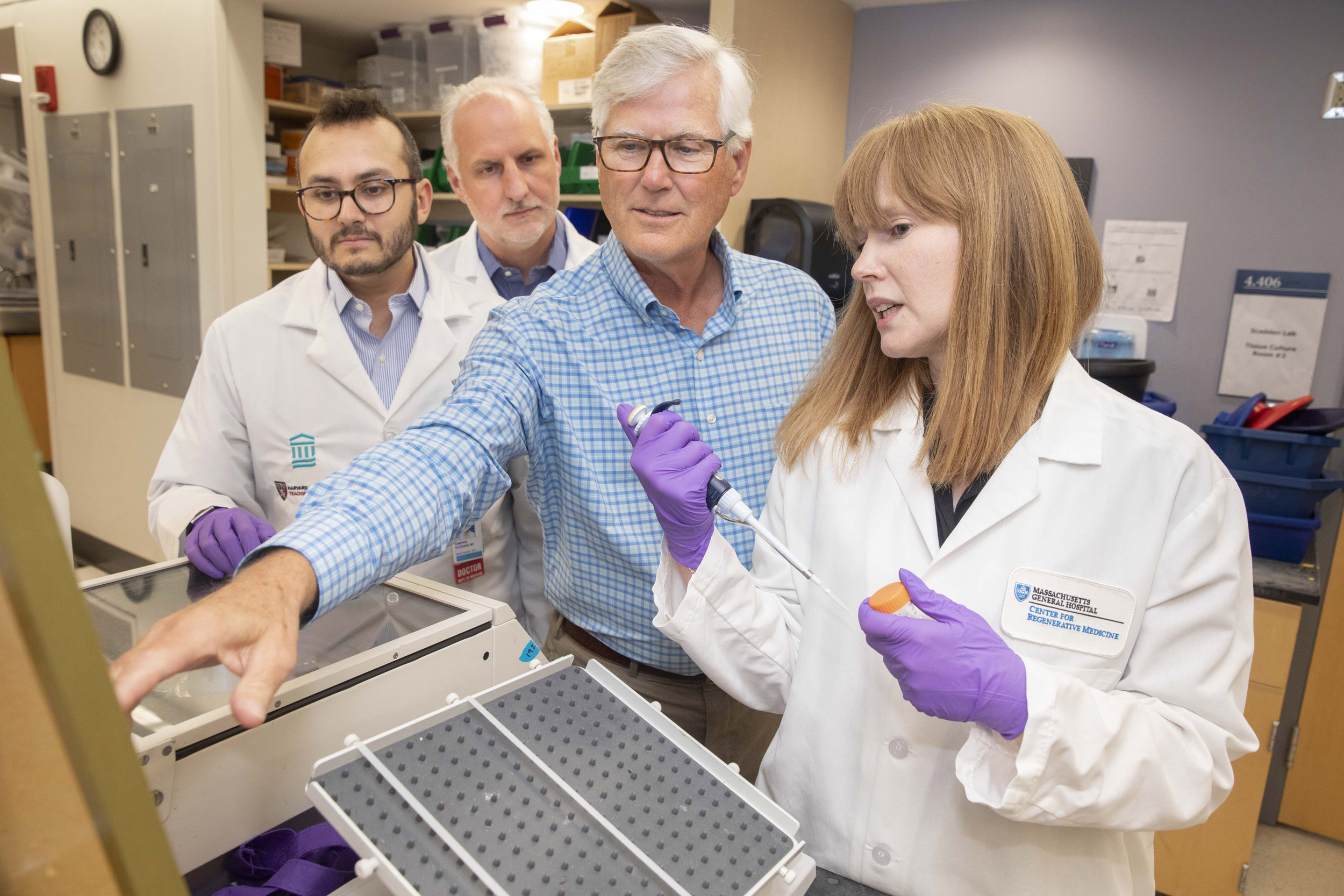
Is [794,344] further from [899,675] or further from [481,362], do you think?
[899,675]

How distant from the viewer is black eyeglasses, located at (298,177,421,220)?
1636mm

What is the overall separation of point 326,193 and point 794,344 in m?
0.97

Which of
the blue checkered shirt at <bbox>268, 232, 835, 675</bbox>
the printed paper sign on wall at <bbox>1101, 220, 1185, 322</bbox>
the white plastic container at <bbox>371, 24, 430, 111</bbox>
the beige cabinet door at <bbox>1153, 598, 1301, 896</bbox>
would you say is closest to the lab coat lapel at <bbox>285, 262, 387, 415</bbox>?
the blue checkered shirt at <bbox>268, 232, 835, 675</bbox>

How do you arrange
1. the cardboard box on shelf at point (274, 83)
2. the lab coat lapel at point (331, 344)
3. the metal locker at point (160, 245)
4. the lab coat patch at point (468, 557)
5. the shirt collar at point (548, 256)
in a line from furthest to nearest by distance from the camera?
the cardboard box on shelf at point (274, 83) < the metal locker at point (160, 245) < the shirt collar at point (548, 256) < the lab coat lapel at point (331, 344) < the lab coat patch at point (468, 557)

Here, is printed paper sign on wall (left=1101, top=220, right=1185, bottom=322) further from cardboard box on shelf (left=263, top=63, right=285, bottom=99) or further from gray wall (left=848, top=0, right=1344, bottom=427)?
cardboard box on shelf (left=263, top=63, right=285, bottom=99)

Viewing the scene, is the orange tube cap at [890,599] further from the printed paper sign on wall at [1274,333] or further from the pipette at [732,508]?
the printed paper sign on wall at [1274,333]

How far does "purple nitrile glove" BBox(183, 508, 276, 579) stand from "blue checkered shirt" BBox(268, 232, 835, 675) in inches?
12.6

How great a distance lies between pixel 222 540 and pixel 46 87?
12.8 feet

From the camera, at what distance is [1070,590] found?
94 cm

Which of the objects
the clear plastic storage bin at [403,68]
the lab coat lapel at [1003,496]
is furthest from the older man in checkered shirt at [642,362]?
the clear plastic storage bin at [403,68]

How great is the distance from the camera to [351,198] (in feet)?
5.37

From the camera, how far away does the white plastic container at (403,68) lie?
3807mm

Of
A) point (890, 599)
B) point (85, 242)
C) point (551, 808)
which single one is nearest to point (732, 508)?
point (890, 599)

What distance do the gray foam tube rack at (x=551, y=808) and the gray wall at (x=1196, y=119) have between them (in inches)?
96.2
